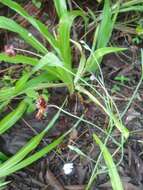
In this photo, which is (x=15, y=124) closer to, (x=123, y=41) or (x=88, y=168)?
(x=88, y=168)

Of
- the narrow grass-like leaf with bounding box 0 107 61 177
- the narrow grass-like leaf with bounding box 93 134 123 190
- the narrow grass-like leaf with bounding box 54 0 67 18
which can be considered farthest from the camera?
the narrow grass-like leaf with bounding box 54 0 67 18

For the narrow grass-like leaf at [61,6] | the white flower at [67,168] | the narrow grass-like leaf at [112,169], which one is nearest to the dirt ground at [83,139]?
the white flower at [67,168]

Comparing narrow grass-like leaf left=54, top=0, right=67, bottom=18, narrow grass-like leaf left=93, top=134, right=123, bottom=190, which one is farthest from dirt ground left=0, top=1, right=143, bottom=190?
narrow grass-like leaf left=54, top=0, right=67, bottom=18

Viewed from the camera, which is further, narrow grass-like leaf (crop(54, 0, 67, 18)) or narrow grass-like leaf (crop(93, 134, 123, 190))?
narrow grass-like leaf (crop(54, 0, 67, 18))

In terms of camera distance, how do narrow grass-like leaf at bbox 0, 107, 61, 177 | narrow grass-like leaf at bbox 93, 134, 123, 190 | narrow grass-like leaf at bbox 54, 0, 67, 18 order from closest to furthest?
narrow grass-like leaf at bbox 93, 134, 123, 190, narrow grass-like leaf at bbox 0, 107, 61, 177, narrow grass-like leaf at bbox 54, 0, 67, 18

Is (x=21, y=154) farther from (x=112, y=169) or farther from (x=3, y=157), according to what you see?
(x=112, y=169)

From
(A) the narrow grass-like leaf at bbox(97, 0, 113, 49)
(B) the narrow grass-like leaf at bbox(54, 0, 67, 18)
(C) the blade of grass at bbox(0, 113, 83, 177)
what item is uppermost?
(B) the narrow grass-like leaf at bbox(54, 0, 67, 18)

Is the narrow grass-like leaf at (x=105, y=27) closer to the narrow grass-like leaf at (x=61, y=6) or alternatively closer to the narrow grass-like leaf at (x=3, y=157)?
the narrow grass-like leaf at (x=61, y=6)

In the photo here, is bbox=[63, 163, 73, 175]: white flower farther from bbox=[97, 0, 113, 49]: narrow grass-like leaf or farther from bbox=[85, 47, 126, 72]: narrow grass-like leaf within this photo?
bbox=[97, 0, 113, 49]: narrow grass-like leaf
